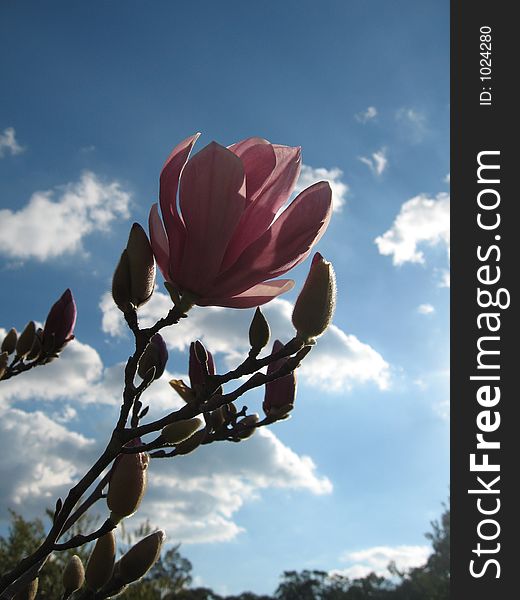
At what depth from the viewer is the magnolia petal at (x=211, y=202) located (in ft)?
2.87

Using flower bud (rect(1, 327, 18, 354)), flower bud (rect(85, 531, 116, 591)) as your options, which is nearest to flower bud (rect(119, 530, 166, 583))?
flower bud (rect(85, 531, 116, 591))

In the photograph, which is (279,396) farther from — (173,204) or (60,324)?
(60,324)

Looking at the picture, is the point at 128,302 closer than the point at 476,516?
Yes

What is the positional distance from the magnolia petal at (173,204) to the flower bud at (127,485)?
287 mm

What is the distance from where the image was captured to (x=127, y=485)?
0.97 meters

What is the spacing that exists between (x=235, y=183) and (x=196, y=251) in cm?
11

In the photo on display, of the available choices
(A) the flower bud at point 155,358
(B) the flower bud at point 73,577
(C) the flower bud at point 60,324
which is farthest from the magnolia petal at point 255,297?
(C) the flower bud at point 60,324

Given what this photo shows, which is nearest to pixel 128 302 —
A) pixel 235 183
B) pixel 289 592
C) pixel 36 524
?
pixel 235 183

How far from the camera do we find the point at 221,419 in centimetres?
135

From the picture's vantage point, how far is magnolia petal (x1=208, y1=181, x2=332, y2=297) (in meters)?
0.91

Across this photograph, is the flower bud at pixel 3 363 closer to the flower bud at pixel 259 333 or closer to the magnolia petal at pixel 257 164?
the flower bud at pixel 259 333

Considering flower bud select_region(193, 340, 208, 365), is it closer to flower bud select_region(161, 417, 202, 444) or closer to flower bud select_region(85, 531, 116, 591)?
flower bud select_region(161, 417, 202, 444)

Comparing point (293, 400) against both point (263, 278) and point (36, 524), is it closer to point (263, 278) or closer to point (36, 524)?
point (263, 278)

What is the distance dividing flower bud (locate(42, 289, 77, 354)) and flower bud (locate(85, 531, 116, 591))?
91 centimetres
